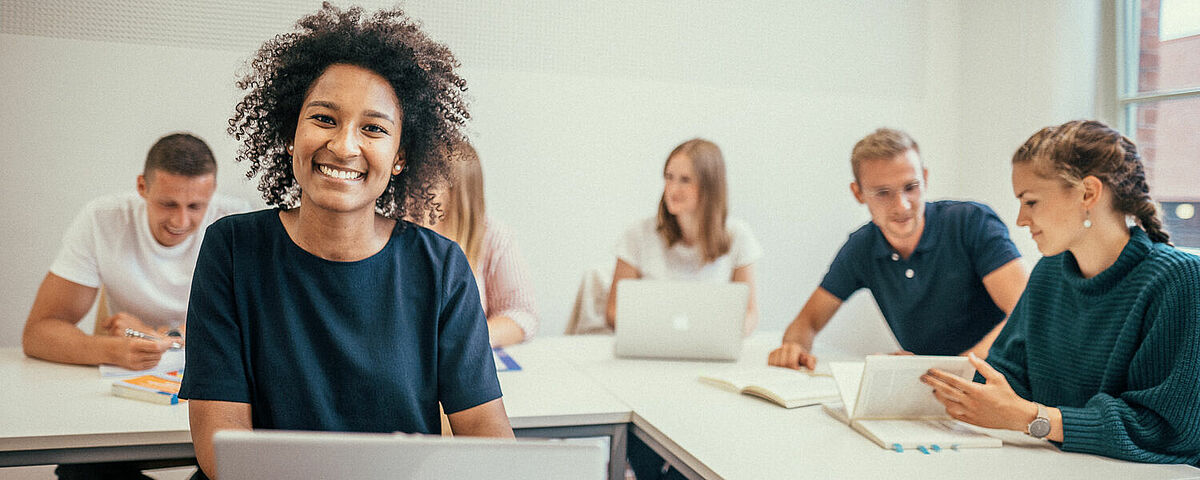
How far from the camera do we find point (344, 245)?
1.41 m

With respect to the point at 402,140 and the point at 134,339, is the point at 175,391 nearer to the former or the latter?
the point at 134,339

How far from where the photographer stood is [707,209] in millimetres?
3154

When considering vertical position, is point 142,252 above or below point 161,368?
above

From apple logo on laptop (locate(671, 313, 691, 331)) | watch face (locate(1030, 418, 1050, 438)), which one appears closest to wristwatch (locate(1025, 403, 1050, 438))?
watch face (locate(1030, 418, 1050, 438))

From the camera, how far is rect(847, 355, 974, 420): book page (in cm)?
169

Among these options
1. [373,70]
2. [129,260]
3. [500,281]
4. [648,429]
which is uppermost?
[373,70]

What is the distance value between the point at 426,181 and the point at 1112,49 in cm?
325

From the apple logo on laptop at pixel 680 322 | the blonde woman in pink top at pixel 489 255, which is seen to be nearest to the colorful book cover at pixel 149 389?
the blonde woman in pink top at pixel 489 255

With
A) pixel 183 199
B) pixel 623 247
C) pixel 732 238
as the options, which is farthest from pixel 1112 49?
pixel 183 199

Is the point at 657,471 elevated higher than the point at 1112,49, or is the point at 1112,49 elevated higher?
the point at 1112,49

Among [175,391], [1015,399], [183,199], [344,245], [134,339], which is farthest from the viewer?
[183,199]

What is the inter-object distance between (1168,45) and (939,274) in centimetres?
163

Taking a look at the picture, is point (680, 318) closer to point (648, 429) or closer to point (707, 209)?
point (648, 429)

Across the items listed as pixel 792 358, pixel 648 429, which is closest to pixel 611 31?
pixel 792 358
